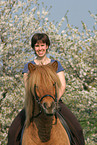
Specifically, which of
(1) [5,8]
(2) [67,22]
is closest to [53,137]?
(2) [67,22]

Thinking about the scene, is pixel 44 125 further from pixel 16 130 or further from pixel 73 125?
pixel 73 125

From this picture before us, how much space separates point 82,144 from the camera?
17.9 feet

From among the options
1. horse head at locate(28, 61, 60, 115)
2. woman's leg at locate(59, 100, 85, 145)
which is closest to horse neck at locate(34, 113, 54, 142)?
horse head at locate(28, 61, 60, 115)

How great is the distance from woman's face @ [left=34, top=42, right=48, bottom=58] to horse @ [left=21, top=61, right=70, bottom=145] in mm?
1131

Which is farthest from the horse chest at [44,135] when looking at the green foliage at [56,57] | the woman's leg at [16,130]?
the green foliage at [56,57]

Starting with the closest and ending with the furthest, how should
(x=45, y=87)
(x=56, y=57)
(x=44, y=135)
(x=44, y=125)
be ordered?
(x=45, y=87) → (x=44, y=125) → (x=44, y=135) → (x=56, y=57)

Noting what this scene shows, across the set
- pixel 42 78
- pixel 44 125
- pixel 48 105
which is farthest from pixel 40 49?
pixel 48 105

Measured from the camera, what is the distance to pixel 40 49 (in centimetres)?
517

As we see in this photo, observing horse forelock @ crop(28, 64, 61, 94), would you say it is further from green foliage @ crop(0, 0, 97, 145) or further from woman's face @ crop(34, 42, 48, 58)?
green foliage @ crop(0, 0, 97, 145)

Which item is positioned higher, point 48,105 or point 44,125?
point 48,105

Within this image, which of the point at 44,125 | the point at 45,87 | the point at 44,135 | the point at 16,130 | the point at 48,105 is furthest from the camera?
the point at 16,130

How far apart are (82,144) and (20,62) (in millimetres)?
9728

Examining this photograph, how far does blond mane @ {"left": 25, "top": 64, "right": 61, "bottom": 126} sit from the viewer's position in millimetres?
3734

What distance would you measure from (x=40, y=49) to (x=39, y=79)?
1.51m
